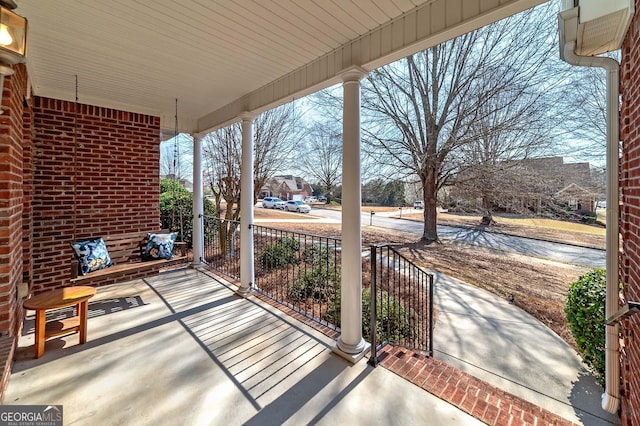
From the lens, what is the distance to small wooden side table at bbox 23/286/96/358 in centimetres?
215

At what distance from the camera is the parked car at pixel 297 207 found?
13384 millimetres

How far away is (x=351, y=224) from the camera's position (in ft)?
7.72

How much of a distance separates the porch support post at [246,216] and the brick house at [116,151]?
38cm

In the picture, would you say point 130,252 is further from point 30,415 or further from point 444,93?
point 444,93

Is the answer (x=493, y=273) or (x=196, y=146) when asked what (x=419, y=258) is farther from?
(x=196, y=146)

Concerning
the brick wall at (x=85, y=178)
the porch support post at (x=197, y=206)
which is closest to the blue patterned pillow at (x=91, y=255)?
the brick wall at (x=85, y=178)

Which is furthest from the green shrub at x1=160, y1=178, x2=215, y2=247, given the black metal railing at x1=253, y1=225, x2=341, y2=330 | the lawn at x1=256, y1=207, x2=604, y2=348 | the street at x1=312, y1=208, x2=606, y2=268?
the street at x1=312, y1=208, x2=606, y2=268

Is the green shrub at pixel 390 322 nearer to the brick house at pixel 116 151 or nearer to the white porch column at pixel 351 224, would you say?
the white porch column at pixel 351 224

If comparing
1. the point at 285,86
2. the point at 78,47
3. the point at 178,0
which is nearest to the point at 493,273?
the point at 285,86

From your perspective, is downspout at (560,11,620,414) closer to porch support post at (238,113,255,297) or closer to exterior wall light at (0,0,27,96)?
exterior wall light at (0,0,27,96)

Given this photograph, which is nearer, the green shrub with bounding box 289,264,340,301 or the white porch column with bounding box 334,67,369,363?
the white porch column with bounding box 334,67,369,363

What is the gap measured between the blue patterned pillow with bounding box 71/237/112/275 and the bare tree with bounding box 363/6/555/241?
6.20m

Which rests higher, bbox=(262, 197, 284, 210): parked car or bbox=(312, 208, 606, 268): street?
bbox=(262, 197, 284, 210): parked car

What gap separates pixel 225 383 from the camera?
1952mm
